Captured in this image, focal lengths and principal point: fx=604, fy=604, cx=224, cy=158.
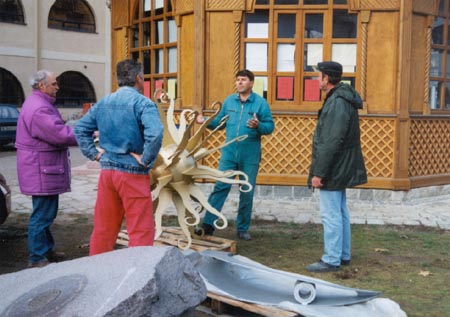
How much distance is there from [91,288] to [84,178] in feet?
32.8

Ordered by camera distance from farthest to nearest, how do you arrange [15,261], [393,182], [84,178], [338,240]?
[84,178], [393,182], [15,261], [338,240]

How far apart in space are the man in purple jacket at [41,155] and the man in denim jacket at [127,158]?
1.02m

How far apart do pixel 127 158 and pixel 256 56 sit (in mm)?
5909

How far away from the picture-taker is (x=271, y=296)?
15.6ft

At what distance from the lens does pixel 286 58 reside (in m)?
10.2

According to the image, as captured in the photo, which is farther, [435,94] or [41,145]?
[435,94]

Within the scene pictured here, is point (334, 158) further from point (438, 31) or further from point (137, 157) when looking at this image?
point (438, 31)

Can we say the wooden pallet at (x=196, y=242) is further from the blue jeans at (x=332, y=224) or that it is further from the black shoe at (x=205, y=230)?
the blue jeans at (x=332, y=224)

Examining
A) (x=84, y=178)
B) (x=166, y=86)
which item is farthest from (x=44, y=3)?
(x=166, y=86)

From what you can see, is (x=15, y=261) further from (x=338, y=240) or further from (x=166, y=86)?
(x=166, y=86)

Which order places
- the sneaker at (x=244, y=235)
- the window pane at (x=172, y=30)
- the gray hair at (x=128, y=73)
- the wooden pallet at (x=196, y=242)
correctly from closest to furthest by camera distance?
the gray hair at (x=128, y=73) → the wooden pallet at (x=196, y=242) → the sneaker at (x=244, y=235) → the window pane at (x=172, y=30)

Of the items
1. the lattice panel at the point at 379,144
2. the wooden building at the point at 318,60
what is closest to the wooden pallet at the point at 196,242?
the wooden building at the point at 318,60

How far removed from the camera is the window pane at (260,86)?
402 inches

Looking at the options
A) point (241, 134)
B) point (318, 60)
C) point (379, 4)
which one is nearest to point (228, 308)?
point (241, 134)
